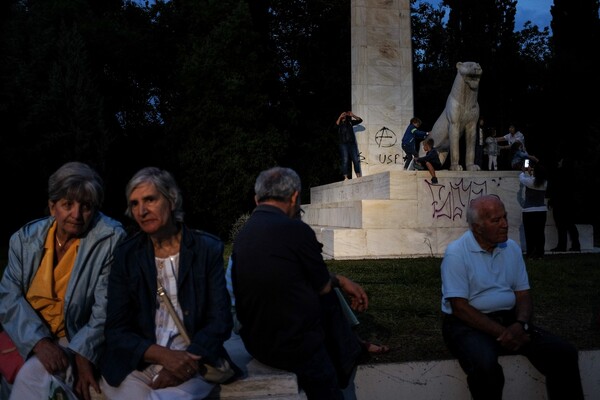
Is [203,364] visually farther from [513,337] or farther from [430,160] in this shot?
[430,160]

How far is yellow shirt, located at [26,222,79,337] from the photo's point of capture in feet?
10.0

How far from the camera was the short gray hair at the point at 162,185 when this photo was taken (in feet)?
9.77

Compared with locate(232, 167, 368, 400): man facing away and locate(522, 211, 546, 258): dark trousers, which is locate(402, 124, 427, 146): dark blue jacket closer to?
locate(522, 211, 546, 258): dark trousers

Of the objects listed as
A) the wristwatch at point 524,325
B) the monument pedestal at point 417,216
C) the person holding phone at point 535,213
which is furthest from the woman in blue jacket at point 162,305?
the person holding phone at point 535,213

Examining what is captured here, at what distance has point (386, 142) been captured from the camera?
15141 mm

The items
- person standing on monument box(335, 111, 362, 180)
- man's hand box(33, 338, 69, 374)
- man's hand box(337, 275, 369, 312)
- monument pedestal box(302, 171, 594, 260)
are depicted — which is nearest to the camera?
man's hand box(33, 338, 69, 374)

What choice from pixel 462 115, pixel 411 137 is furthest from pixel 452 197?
pixel 411 137

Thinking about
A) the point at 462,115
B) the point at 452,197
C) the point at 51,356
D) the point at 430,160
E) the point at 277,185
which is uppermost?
the point at 462,115

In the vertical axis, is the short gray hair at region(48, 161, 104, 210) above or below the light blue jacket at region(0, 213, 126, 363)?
above

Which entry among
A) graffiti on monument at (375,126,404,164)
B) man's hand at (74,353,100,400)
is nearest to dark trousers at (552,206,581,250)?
graffiti on monument at (375,126,404,164)

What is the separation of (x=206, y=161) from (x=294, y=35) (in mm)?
8523

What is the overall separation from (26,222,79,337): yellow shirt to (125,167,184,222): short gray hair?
462 millimetres

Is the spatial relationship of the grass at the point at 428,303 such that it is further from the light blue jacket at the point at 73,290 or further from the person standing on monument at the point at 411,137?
the person standing on monument at the point at 411,137

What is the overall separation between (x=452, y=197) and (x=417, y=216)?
775mm
